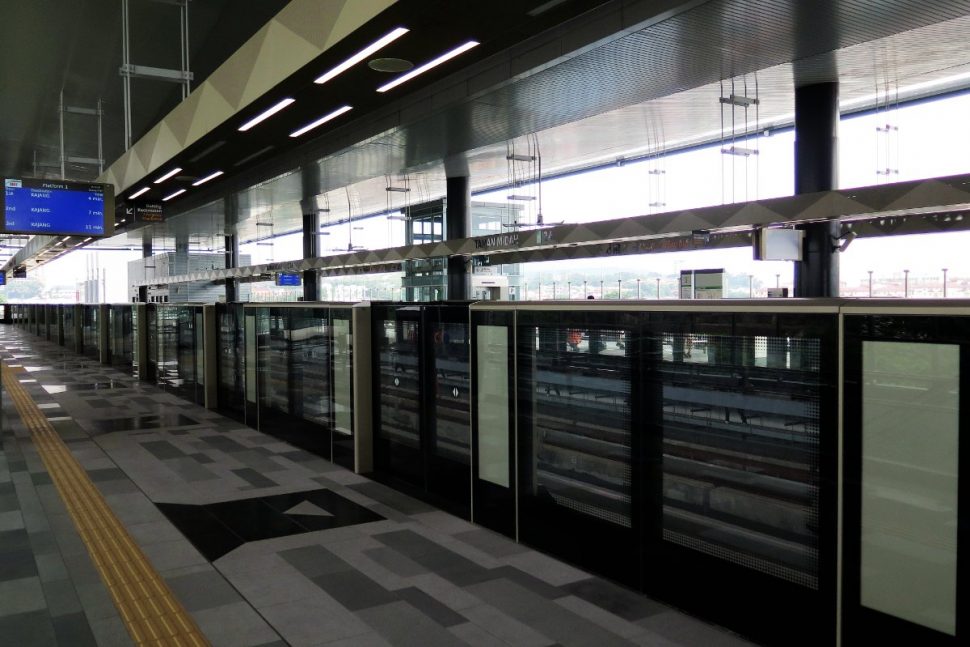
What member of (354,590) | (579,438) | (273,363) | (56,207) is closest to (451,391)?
(579,438)

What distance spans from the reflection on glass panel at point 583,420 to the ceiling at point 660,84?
2167 mm

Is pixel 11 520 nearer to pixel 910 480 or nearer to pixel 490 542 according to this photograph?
pixel 490 542

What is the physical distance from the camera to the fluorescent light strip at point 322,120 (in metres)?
6.70

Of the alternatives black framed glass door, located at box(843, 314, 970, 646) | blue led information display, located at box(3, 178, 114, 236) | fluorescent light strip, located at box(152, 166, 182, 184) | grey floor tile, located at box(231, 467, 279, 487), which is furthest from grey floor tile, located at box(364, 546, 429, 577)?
blue led information display, located at box(3, 178, 114, 236)

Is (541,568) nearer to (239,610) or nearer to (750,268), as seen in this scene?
(239,610)

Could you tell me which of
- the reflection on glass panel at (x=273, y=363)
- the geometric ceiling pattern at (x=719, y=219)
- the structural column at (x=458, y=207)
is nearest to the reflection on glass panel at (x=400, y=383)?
the reflection on glass panel at (x=273, y=363)

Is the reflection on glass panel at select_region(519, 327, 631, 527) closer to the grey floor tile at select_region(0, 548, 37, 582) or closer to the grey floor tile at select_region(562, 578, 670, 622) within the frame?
the grey floor tile at select_region(562, 578, 670, 622)

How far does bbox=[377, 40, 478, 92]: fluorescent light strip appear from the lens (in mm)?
5262

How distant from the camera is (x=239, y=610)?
13.2 feet

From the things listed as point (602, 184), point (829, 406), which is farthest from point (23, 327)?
point (829, 406)

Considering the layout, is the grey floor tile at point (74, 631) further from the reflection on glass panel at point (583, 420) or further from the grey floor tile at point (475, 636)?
the reflection on glass panel at point (583, 420)

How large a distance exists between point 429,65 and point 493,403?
2484 mm

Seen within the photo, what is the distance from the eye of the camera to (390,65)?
552 centimetres

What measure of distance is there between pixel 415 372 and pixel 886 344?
4.15 m
